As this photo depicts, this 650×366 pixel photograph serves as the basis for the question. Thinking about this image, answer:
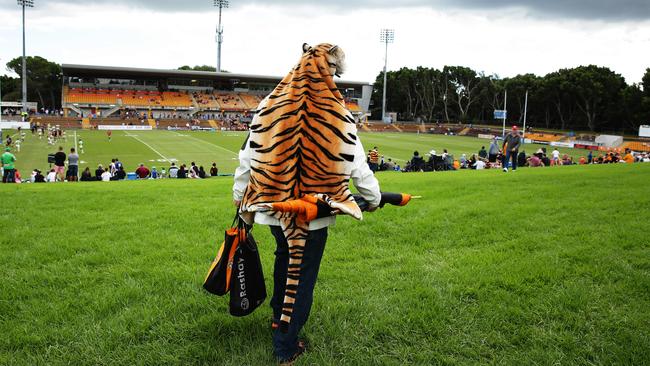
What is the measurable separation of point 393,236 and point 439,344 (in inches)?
96.7

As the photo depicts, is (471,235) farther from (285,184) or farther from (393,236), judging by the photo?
(285,184)

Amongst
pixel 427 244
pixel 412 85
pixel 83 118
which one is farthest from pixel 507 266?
pixel 412 85

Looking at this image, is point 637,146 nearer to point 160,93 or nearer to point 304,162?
point 304,162

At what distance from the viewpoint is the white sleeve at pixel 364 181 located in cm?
316

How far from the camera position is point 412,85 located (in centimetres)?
9156

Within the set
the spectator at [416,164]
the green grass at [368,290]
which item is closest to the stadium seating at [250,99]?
the spectator at [416,164]

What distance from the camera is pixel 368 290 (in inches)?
165

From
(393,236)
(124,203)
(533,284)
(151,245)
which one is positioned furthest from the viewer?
(124,203)

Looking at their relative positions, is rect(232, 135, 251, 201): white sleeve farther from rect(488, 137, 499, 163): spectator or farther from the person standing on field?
rect(488, 137, 499, 163): spectator

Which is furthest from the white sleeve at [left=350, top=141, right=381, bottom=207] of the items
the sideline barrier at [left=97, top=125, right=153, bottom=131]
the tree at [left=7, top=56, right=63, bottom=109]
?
the tree at [left=7, top=56, right=63, bottom=109]

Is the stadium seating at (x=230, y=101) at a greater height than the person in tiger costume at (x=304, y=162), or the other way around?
the stadium seating at (x=230, y=101)

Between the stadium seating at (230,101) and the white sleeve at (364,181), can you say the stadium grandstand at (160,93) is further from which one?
the white sleeve at (364,181)

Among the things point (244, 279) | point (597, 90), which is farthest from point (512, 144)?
point (597, 90)

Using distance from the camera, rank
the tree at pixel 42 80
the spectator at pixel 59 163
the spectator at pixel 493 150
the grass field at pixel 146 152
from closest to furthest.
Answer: the spectator at pixel 59 163
the spectator at pixel 493 150
the grass field at pixel 146 152
the tree at pixel 42 80
